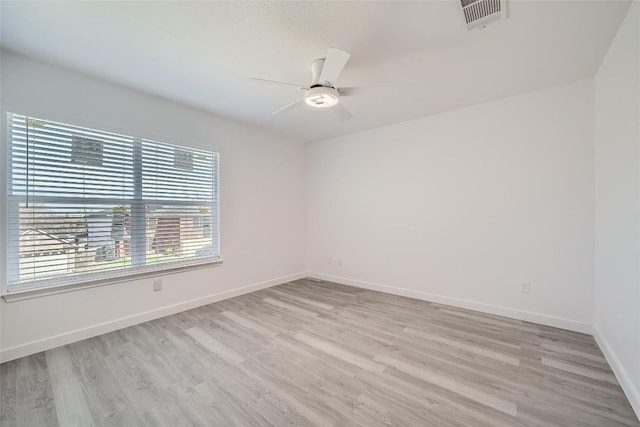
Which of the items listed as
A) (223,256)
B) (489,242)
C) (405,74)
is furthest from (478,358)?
(223,256)

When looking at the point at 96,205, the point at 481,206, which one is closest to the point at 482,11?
the point at 481,206

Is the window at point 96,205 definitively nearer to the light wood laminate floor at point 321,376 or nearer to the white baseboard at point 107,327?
the white baseboard at point 107,327

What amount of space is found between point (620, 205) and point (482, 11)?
1.72m

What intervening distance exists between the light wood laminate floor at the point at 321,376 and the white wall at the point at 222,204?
0.76 feet

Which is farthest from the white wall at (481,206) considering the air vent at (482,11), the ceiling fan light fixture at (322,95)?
the ceiling fan light fixture at (322,95)

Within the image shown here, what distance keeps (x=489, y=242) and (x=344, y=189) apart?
7.32 ft

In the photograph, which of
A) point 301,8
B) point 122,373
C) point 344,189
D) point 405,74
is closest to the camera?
point 301,8

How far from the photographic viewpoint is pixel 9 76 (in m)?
2.20

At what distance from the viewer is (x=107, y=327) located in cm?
268

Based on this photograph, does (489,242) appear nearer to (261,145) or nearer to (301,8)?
(301,8)

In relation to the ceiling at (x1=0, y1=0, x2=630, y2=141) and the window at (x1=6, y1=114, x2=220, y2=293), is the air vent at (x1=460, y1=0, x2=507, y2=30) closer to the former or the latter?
the ceiling at (x1=0, y1=0, x2=630, y2=141)

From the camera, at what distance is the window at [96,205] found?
2266mm

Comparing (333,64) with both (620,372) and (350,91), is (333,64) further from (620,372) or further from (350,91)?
(620,372)

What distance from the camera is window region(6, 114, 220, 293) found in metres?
2.27
